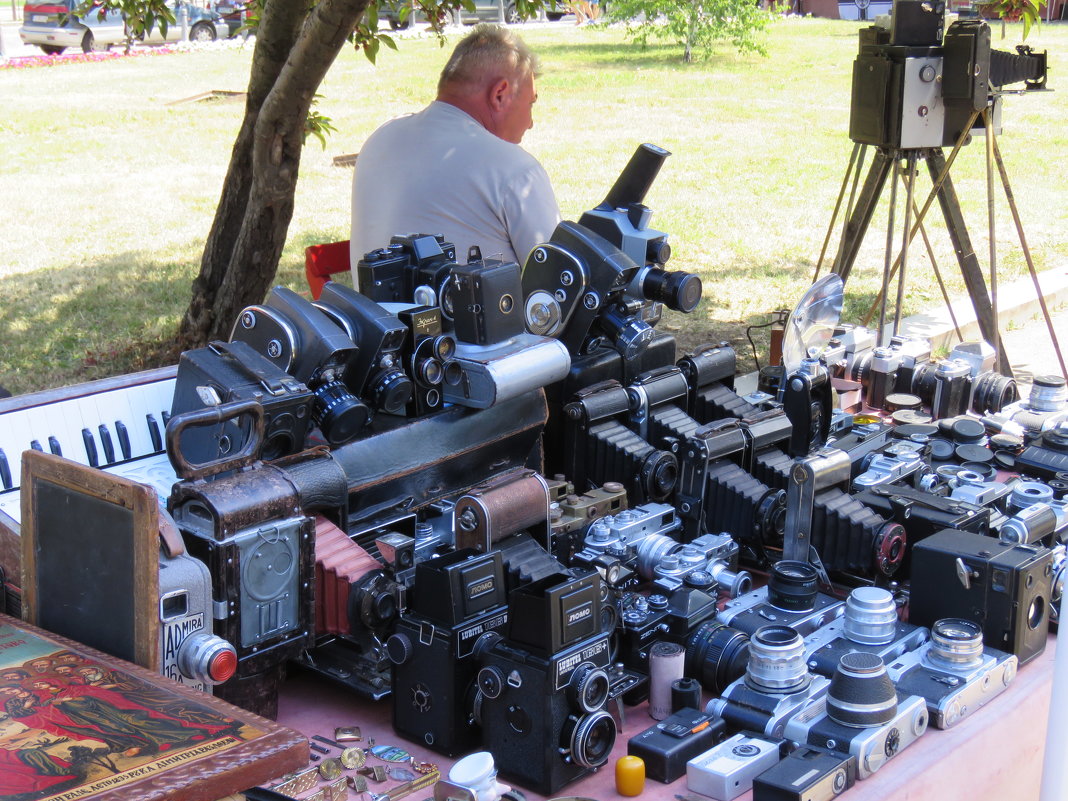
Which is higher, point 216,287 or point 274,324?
point 274,324

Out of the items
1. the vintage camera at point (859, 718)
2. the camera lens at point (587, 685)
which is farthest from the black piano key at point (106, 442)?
the vintage camera at point (859, 718)

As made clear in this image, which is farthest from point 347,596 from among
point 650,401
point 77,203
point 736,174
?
point 736,174

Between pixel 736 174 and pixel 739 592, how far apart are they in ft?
33.6

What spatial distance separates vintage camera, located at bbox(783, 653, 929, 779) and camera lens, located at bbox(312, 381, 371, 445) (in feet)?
3.49

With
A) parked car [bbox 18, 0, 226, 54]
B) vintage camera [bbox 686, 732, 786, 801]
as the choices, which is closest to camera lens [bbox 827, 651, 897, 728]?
vintage camera [bbox 686, 732, 786, 801]

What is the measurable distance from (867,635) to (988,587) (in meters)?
0.28

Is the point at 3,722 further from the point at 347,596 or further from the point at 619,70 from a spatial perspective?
the point at 619,70

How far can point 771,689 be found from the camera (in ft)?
7.29

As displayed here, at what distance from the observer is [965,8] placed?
522cm

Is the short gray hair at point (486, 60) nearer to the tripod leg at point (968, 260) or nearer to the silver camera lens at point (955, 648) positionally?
the tripod leg at point (968, 260)

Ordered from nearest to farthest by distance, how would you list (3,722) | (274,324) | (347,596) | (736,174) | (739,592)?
1. (3,722)
2. (347,596)
3. (274,324)
4. (739,592)
5. (736,174)

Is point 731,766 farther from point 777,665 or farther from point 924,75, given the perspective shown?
point 924,75

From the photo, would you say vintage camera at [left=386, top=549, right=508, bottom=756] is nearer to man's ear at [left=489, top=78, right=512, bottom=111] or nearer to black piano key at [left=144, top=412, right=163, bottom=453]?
black piano key at [left=144, top=412, right=163, bottom=453]

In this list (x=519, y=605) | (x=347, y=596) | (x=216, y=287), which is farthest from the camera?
(x=216, y=287)
